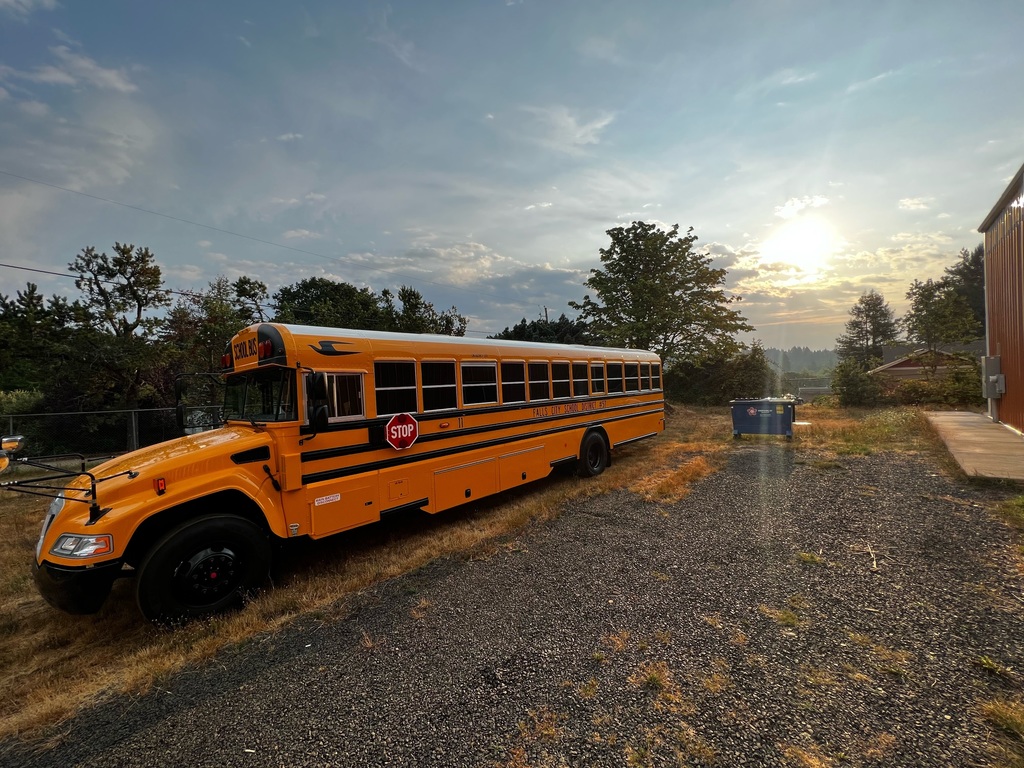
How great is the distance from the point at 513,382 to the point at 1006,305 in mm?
14116

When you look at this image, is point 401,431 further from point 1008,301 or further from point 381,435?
point 1008,301

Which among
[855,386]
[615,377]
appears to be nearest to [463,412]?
[615,377]

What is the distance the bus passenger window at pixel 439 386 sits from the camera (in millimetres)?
5641

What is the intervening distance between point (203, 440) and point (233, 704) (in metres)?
2.58

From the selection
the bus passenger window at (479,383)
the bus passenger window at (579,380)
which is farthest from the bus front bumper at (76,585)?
the bus passenger window at (579,380)

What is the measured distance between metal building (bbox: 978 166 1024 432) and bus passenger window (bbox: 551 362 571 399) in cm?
1113

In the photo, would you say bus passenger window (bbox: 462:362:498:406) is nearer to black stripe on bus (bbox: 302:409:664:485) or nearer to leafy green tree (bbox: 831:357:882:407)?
black stripe on bus (bbox: 302:409:664:485)

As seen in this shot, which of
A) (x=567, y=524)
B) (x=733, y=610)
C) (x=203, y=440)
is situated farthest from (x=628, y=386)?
(x=203, y=440)

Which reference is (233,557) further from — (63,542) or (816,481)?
(816,481)

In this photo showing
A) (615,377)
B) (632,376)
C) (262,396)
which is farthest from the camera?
(632,376)

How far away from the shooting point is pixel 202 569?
12.6 feet

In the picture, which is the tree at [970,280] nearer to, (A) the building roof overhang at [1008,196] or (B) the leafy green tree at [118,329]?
(A) the building roof overhang at [1008,196]

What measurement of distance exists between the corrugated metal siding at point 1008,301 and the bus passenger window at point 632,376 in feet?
29.6

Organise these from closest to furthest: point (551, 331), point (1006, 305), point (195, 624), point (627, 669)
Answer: point (627, 669) → point (195, 624) → point (1006, 305) → point (551, 331)
